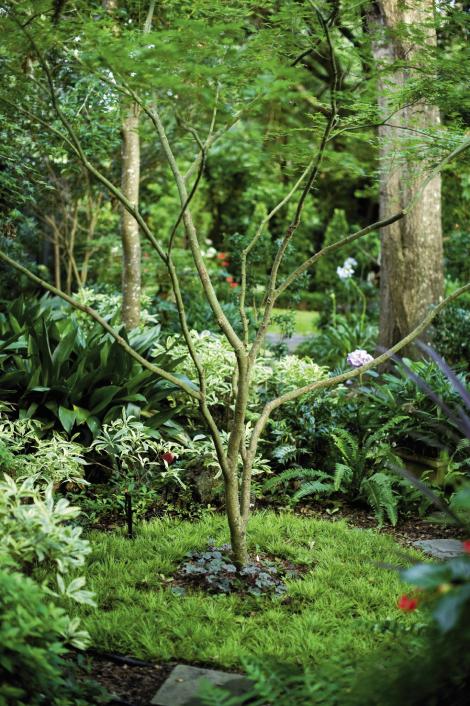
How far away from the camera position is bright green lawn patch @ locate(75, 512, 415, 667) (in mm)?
2797

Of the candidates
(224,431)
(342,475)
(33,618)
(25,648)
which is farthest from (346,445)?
(25,648)

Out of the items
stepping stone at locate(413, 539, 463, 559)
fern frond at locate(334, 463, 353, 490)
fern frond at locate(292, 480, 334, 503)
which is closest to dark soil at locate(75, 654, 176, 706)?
stepping stone at locate(413, 539, 463, 559)

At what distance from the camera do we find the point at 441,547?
13.5 ft

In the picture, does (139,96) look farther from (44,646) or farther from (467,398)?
(44,646)

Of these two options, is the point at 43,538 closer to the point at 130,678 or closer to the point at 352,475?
the point at 130,678

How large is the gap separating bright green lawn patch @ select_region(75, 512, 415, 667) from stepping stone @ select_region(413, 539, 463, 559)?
0.23m

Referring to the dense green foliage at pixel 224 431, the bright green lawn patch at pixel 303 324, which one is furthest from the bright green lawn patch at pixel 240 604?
the bright green lawn patch at pixel 303 324

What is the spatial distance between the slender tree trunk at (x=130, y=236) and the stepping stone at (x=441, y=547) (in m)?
3.24

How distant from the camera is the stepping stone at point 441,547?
3990 mm

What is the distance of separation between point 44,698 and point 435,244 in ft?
18.5

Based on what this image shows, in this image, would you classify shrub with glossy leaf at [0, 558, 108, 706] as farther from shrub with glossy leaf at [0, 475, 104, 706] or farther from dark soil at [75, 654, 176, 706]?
dark soil at [75, 654, 176, 706]

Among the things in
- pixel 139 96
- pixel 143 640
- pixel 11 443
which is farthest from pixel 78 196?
pixel 143 640

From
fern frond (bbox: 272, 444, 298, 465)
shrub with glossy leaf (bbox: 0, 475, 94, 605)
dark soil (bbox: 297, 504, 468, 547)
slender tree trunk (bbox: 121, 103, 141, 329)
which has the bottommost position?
dark soil (bbox: 297, 504, 468, 547)

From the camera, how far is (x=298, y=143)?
334 centimetres
